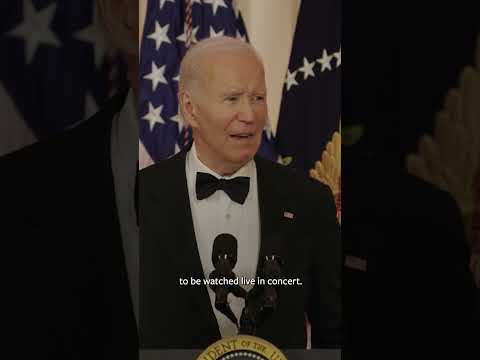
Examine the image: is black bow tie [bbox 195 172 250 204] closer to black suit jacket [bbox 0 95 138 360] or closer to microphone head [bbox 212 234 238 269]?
microphone head [bbox 212 234 238 269]

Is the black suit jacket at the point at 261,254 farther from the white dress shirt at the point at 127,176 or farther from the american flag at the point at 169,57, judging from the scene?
the white dress shirt at the point at 127,176

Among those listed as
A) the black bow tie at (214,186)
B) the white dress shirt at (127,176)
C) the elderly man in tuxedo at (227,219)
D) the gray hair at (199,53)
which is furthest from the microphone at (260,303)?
the gray hair at (199,53)

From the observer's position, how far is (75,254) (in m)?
3.02

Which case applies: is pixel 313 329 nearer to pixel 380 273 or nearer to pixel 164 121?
pixel 380 273

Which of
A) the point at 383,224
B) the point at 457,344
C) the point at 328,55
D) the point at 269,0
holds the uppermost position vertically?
the point at 269,0

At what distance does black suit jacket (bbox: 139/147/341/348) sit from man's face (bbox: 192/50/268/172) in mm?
116

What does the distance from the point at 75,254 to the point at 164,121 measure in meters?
0.74

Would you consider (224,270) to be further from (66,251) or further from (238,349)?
(66,251)

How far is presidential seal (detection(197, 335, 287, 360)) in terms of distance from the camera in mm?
2656

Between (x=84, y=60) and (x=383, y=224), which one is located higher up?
(x=84, y=60)

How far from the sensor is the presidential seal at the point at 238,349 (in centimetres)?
266

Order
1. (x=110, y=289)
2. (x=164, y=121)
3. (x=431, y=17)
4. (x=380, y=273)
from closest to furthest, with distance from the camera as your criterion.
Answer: (x=164, y=121)
(x=110, y=289)
(x=380, y=273)
(x=431, y=17)

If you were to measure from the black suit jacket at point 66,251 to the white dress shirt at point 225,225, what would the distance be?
47 centimetres

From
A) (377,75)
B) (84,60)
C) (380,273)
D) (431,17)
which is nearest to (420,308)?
(380,273)
